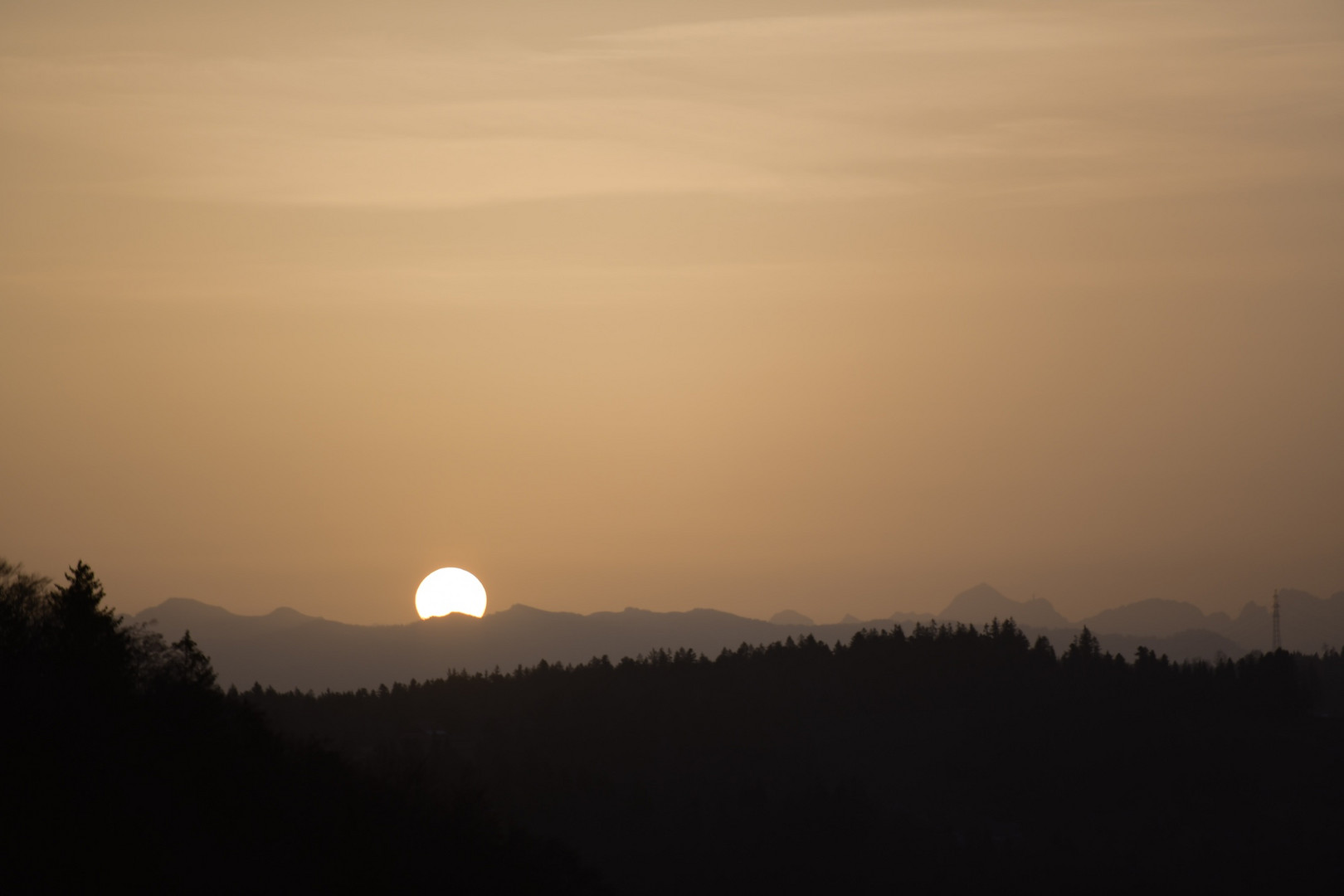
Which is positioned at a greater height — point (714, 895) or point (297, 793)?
point (297, 793)

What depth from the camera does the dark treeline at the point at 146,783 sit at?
206 ft

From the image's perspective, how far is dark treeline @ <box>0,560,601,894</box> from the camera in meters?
62.7

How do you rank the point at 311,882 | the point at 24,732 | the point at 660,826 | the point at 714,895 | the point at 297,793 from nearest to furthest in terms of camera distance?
the point at 24,732 → the point at 311,882 → the point at 297,793 → the point at 714,895 → the point at 660,826

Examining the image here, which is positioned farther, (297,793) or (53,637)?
(297,793)

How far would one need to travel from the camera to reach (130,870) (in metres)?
64.2

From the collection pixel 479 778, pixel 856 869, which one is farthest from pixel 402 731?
pixel 856 869

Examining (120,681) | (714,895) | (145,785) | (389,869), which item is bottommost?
(714,895)

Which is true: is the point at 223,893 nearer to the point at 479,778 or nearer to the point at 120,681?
the point at 120,681

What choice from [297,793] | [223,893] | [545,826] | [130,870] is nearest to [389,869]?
[297,793]

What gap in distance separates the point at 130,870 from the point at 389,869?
2223cm

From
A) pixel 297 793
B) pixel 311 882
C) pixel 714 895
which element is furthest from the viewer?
pixel 714 895

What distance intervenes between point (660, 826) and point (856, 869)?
26148 mm

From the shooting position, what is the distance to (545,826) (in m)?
186

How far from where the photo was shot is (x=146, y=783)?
226 ft
